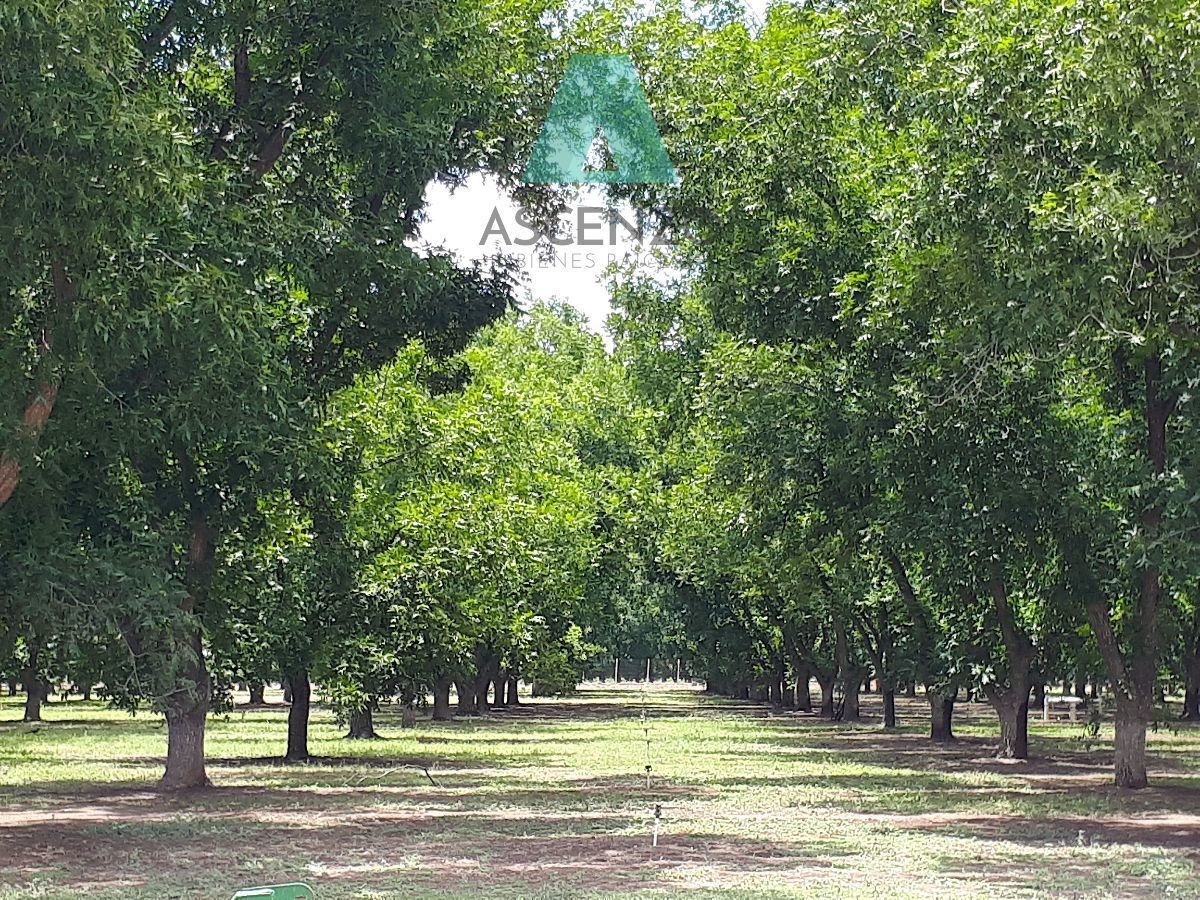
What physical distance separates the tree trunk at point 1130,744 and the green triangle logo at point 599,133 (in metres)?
9.82

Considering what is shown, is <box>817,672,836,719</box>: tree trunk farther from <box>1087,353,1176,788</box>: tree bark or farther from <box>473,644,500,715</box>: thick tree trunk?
<box>1087,353,1176,788</box>: tree bark

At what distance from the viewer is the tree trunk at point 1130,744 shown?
22562 millimetres

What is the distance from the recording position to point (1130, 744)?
23156 millimetres

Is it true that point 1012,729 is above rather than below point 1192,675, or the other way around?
below

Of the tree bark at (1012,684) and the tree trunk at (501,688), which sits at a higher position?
the tree bark at (1012,684)

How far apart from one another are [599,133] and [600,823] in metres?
8.69

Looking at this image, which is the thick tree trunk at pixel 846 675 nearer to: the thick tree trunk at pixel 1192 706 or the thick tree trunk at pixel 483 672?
the thick tree trunk at pixel 1192 706

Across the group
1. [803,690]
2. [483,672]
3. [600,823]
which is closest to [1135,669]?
[600,823]

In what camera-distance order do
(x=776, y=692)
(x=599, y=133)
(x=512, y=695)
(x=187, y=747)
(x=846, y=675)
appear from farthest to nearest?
(x=512, y=695), (x=776, y=692), (x=846, y=675), (x=187, y=747), (x=599, y=133)

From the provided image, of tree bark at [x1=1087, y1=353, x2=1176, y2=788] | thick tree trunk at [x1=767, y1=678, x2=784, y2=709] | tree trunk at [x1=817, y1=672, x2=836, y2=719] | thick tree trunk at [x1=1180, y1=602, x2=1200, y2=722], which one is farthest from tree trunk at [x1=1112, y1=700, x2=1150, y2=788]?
thick tree trunk at [x1=767, y1=678, x2=784, y2=709]

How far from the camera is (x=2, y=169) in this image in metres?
11.0

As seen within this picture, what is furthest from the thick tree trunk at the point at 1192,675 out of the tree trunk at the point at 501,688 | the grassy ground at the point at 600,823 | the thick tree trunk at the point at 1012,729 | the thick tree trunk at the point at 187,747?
the tree trunk at the point at 501,688

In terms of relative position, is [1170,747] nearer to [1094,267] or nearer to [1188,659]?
[1188,659]

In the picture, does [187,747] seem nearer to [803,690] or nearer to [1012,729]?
[1012,729]
